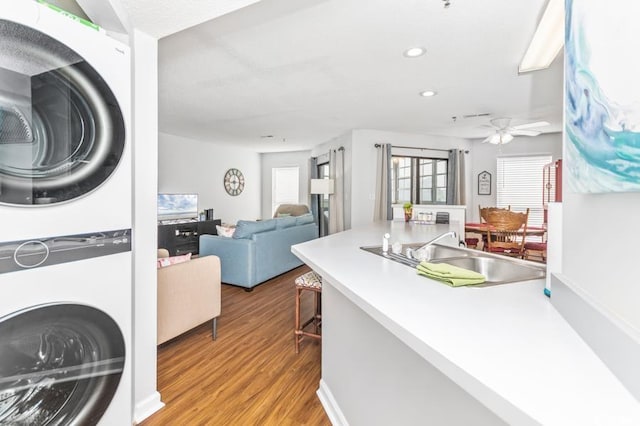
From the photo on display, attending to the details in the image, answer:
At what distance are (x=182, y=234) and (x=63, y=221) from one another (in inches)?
192

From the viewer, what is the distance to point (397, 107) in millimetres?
4172

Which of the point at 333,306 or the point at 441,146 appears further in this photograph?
the point at 441,146

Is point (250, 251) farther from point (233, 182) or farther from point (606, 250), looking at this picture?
point (233, 182)

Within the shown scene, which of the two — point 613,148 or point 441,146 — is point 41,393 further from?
point 441,146

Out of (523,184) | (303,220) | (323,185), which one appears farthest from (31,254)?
(523,184)

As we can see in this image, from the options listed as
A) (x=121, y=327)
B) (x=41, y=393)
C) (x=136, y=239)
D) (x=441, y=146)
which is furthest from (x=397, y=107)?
(x=41, y=393)

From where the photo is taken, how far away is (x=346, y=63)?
274 cm

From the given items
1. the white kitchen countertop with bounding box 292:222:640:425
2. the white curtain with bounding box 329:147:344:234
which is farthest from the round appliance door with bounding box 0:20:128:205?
the white curtain with bounding box 329:147:344:234

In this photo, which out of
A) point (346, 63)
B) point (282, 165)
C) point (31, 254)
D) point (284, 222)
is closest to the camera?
point (31, 254)

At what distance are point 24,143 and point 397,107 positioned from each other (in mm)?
4041

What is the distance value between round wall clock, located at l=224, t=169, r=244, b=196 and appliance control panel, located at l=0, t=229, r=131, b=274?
6229 mm

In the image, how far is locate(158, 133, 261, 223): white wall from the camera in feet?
19.4

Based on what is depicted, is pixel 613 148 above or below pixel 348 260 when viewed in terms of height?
above

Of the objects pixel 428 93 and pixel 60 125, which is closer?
pixel 60 125
